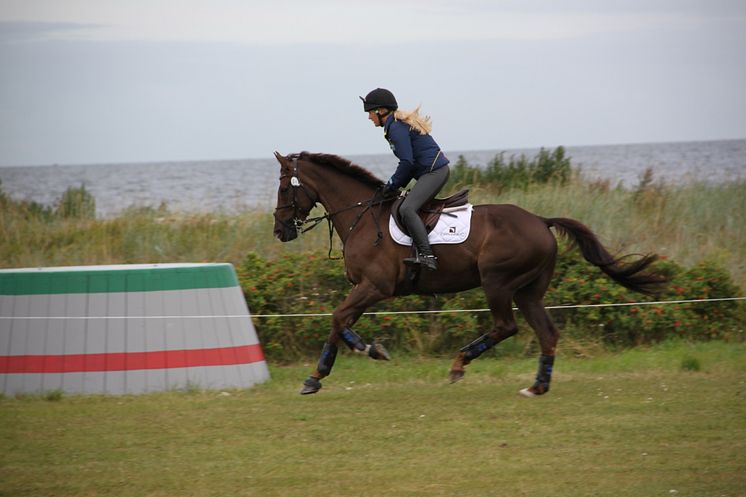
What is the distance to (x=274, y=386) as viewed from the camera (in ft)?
32.6

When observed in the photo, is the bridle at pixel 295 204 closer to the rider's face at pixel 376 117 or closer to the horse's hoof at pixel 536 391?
the rider's face at pixel 376 117

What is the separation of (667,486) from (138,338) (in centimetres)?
536

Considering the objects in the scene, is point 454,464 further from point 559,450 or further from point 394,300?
point 394,300

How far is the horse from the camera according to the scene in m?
9.31

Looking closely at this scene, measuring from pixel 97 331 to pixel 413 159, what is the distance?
3.59 metres

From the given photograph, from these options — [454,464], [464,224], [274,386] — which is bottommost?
[274,386]

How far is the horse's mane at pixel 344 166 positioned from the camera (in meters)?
10.0

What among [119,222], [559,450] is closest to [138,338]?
[559,450]

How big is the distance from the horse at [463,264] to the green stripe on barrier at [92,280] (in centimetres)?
137

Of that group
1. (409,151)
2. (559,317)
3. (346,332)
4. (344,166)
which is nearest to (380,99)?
(409,151)

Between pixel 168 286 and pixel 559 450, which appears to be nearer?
pixel 559 450

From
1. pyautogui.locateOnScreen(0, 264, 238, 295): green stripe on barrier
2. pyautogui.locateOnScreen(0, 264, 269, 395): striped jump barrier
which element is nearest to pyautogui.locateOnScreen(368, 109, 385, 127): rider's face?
pyautogui.locateOnScreen(0, 264, 238, 295): green stripe on barrier

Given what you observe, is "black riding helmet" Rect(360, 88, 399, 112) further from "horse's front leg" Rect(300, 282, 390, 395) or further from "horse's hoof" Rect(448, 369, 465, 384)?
"horse's hoof" Rect(448, 369, 465, 384)

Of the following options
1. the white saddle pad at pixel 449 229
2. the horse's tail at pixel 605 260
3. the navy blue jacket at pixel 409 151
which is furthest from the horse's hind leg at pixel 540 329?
the navy blue jacket at pixel 409 151
